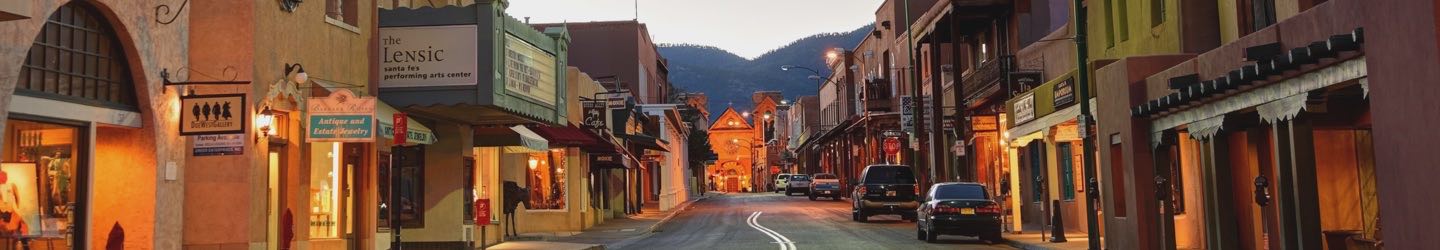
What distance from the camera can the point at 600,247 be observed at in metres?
26.5

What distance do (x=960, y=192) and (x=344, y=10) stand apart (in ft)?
40.5

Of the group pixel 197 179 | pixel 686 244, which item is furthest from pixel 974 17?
pixel 197 179

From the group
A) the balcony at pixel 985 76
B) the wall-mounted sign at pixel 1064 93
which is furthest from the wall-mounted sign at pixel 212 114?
the balcony at pixel 985 76

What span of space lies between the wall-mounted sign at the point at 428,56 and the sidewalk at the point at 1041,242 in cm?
1040

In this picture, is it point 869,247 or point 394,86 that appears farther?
point 869,247

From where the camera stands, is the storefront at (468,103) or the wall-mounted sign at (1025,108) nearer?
the storefront at (468,103)

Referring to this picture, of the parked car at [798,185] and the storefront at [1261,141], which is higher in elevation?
the parked car at [798,185]

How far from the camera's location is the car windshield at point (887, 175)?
38.1 metres

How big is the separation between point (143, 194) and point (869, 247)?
1287 cm

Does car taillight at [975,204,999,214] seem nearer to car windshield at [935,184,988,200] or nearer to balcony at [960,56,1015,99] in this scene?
car windshield at [935,184,988,200]

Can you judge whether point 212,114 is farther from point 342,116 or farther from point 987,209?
point 987,209

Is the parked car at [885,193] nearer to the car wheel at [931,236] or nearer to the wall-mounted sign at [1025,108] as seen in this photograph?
the wall-mounted sign at [1025,108]

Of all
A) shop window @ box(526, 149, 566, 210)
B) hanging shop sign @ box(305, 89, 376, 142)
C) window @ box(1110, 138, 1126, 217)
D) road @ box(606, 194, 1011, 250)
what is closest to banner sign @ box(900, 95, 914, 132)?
road @ box(606, 194, 1011, 250)

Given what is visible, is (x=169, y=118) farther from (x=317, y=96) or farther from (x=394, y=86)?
(x=394, y=86)
